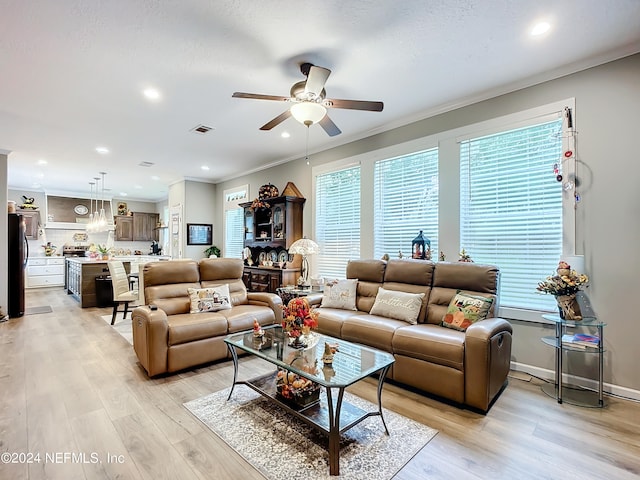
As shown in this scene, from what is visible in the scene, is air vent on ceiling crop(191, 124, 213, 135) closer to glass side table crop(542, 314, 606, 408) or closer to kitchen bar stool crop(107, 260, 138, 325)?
kitchen bar stool crop(107, 260, 138, 325)

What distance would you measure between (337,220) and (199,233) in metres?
4.42

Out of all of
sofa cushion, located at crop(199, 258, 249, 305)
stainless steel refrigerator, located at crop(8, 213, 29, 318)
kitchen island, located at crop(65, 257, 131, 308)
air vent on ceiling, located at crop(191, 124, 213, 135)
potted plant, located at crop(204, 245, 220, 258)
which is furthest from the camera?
potted plant, located at crop(204, 245, 220, 258)

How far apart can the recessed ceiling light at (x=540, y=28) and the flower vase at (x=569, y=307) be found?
217 centimetres

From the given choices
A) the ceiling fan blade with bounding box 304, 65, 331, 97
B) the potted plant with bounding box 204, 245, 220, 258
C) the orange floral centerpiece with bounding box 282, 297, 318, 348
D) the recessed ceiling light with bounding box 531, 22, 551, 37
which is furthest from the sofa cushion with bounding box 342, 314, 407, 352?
the potted plant with bounding box 204, 245, 220, 258

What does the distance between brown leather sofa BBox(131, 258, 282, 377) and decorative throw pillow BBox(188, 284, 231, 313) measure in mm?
87

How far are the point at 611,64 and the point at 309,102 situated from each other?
273 centimetres

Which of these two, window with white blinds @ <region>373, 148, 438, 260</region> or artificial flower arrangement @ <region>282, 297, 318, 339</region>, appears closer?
artificial flower arrangement @ <region>282, 297, 318, 339</region>

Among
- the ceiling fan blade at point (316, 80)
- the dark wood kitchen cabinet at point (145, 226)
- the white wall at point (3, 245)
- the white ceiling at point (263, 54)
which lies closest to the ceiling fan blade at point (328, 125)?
the ceiling fan blade at point (316, 80)

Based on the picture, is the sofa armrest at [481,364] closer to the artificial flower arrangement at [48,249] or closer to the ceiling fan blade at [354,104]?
the ceiling fan blade at [354,104]

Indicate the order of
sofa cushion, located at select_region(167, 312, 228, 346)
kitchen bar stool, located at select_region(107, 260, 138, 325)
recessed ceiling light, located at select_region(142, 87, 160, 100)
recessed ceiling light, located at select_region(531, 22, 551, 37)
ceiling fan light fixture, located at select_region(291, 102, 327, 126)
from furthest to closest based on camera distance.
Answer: kitchen bar stool, located at select_region(107, 260, 138, 325) → recessed ceiling light, located at select_region(142, 87, 160, 100) → sofa cushion, located at select_region(167, 312, 228, 346) → ceiling fan light fixture, located at select_region(291, 102, 327, 126) → recessed ceiling light, located at select_region(531, 22, 551, 37)

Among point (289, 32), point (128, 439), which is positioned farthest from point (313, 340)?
point (289, 32)

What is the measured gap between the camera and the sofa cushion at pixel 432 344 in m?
2.53

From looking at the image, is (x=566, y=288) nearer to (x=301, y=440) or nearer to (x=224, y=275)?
(x=301, y=440)

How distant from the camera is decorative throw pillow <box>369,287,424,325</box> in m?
3.28
